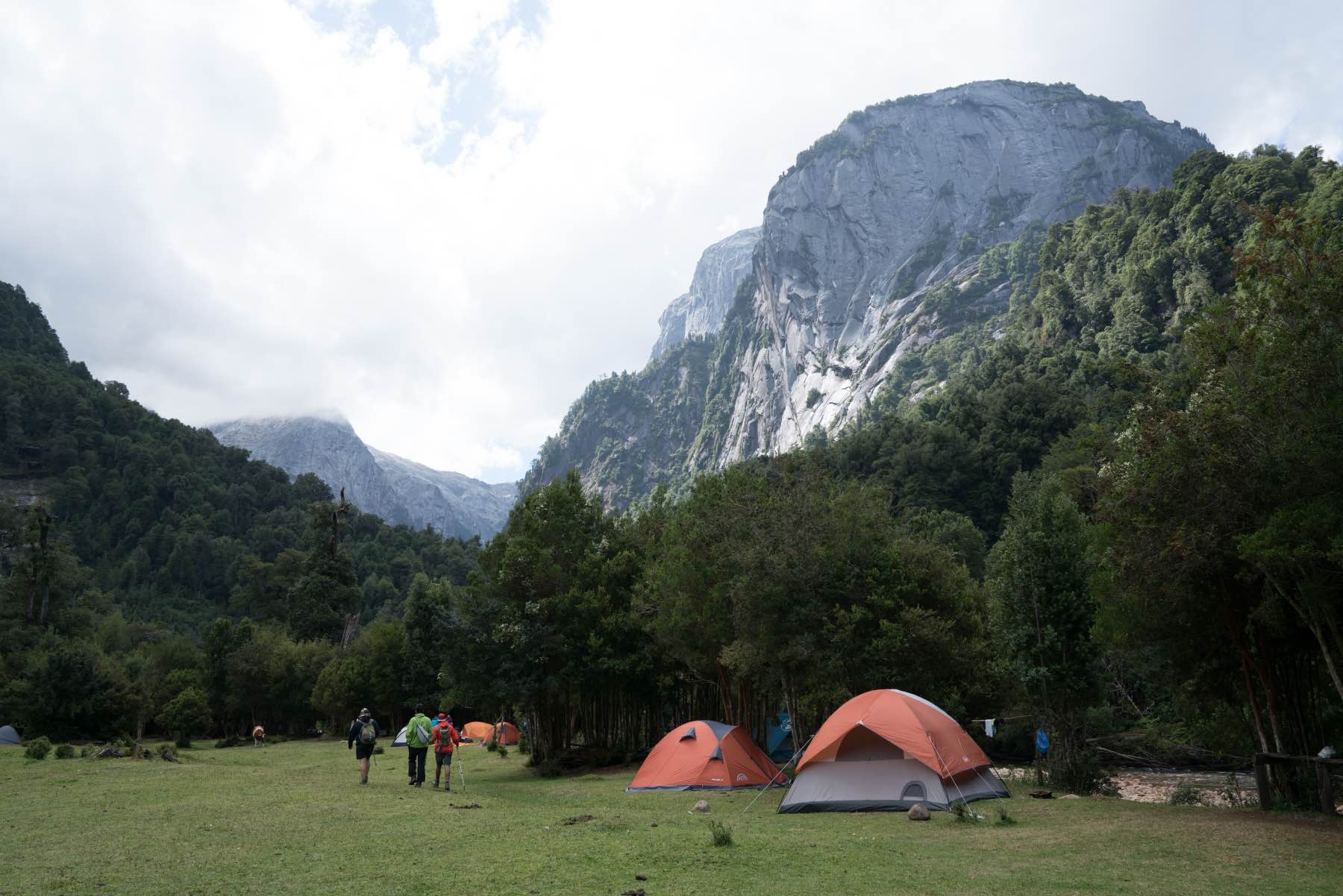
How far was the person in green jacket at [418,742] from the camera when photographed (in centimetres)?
1834

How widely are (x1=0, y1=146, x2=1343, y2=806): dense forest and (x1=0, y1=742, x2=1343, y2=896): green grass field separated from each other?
3.66 metres

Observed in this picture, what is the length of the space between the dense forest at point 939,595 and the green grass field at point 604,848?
3664 millimetres

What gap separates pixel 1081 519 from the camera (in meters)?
24.5

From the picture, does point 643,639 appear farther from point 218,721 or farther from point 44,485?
point 44,485

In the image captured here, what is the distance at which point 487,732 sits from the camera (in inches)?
1962

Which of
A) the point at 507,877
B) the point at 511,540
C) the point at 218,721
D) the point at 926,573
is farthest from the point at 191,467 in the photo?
the point at 507,877

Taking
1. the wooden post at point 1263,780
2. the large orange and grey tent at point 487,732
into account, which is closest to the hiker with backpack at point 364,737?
the wooden post at point 1263,780

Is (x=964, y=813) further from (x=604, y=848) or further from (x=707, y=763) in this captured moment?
(x=707, y=763)

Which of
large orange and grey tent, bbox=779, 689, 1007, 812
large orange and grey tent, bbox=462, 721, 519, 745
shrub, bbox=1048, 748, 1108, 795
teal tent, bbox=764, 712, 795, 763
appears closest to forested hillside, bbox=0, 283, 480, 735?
large orange and grey tent, bbox=462, 721, 519, 745

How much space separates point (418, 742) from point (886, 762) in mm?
10142

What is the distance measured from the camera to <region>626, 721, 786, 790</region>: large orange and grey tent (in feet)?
64.1

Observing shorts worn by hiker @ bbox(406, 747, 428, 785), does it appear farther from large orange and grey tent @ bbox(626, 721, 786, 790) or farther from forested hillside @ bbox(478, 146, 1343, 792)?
forested hillside @ bbox(478, 146, 1343, 792)

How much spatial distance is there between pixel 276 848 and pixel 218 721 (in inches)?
2490

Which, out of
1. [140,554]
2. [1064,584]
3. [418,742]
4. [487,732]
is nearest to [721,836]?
[418,742]
